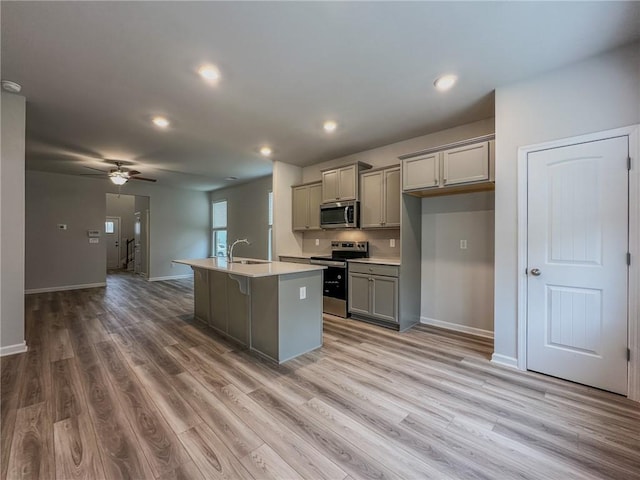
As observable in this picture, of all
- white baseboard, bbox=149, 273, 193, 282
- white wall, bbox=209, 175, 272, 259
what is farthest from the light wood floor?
white baseboard, bbox=149, 273, 193, 282

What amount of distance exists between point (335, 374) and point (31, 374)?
2.74 meters

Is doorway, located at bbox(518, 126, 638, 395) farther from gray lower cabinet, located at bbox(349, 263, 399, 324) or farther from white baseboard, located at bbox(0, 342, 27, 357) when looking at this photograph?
white baseboard, located at bbox(0, 342, 27, 357)

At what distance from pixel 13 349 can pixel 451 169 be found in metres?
5.18

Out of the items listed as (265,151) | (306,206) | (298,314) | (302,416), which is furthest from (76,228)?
(302,416)

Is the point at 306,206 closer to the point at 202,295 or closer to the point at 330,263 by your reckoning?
the point at 330,263

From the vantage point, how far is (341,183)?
460 centimetres

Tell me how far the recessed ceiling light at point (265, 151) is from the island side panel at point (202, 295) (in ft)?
7.10

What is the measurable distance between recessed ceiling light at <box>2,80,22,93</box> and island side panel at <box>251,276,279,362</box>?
2926 mm

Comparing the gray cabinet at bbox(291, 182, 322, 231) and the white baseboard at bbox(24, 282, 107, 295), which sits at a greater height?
the gray cabinet at bbox(291, 182, 322, 231)

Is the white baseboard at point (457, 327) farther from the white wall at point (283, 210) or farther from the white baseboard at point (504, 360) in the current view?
the white wall at point (283, 210)

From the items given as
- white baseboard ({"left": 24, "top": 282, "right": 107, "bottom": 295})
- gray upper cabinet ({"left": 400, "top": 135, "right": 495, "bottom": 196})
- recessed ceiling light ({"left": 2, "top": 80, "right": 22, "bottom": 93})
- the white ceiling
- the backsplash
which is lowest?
white baseboard ({"left": 24, "top": 282, "right": 107, "bottom": 295})

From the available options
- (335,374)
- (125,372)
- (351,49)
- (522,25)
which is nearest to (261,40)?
(351,49)

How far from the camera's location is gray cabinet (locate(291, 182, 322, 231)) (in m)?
5.08

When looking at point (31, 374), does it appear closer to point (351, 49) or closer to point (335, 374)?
point (335, 374)
